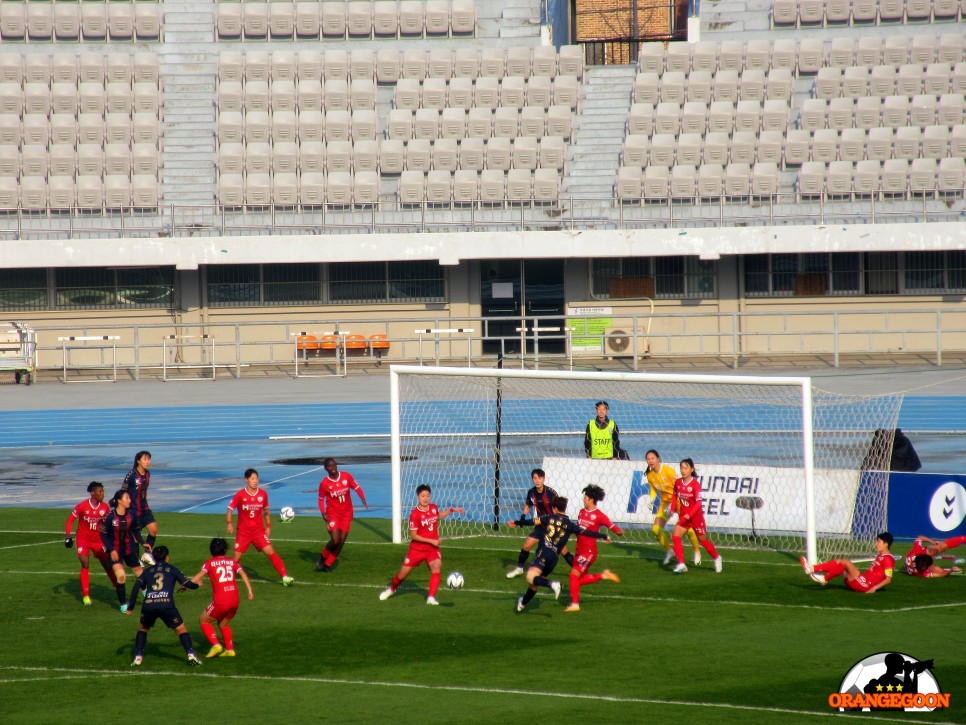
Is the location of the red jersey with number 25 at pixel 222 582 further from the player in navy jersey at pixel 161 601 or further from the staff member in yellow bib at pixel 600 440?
the staff member in yellow bib at pixel 600 440

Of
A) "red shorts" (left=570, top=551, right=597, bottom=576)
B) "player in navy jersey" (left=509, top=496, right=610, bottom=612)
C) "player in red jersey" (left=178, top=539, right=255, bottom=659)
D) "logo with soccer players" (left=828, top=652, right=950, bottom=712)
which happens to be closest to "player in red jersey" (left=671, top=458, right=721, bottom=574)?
"red shorts" (left=570, top=551, right=597, bottom=576)

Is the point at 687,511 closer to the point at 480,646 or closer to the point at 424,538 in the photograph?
the point at 424,538

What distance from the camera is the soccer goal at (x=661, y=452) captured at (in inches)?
638

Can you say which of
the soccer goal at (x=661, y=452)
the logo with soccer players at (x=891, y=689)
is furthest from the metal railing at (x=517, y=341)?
the logo with soccer players at (x=891, y=689)

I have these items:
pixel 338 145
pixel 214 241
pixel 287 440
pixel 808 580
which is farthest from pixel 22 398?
pixel 808 580

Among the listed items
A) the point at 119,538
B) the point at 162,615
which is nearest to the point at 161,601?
the point at 162,615

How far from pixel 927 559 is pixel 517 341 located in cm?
2259

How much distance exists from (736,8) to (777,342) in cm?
1277

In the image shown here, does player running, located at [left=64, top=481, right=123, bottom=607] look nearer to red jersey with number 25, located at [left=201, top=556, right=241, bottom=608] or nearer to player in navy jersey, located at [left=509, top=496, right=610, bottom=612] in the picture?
red jersey with number 25, located at [left=201, top=556, right=241, bottom=608]

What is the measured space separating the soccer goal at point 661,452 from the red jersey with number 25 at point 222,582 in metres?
5.50

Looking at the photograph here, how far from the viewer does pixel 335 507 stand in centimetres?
1495

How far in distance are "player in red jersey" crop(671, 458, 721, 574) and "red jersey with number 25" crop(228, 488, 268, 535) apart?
4897 millimetres

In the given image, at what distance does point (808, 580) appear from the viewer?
14.4 m

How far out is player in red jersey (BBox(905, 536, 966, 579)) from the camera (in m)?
14.4
